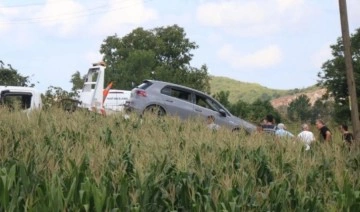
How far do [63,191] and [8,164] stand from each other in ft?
3.30

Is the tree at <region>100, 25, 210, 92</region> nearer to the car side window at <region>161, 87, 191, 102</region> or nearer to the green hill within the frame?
the car side window at <region>161, 87, 191, 102</region>

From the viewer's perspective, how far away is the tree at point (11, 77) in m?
27.7

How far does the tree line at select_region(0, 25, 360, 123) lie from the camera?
58.8m

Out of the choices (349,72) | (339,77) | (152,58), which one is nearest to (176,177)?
(349,72)

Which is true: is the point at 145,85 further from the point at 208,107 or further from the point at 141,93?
the point at 208,107

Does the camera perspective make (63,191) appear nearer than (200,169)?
Yes

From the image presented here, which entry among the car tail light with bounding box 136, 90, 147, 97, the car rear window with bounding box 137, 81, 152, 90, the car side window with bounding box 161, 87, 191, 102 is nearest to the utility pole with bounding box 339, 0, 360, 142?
the car side window with bounding box 161, 87, 191, 102

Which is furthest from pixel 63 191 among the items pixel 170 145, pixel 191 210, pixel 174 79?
pixel 174 79

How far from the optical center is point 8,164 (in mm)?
5672

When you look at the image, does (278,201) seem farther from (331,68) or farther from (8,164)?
(331,68)

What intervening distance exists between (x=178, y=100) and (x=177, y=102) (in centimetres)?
8

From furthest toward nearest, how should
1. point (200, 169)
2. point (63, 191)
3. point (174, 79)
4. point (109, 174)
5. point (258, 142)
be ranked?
point (174, 79) < point (258, 142) < point (200, 169) < point (109, 174) < point (63, 191)

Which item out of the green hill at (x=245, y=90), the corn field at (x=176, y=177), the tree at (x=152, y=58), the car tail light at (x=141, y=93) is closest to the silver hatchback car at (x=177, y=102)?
the car tail light at (x=141, y=93)

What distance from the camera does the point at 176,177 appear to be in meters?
5.39
